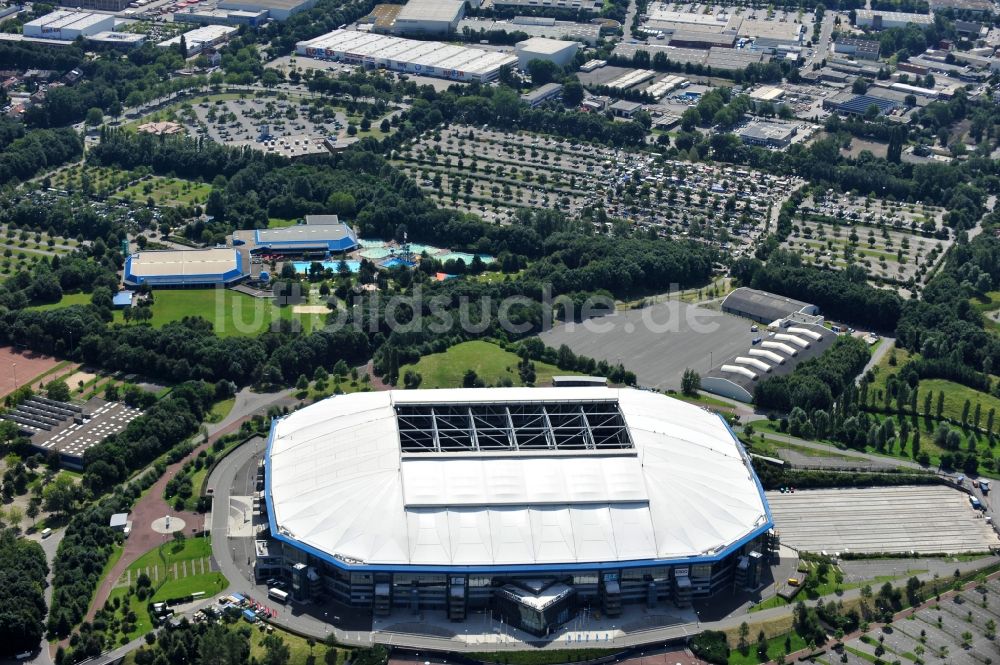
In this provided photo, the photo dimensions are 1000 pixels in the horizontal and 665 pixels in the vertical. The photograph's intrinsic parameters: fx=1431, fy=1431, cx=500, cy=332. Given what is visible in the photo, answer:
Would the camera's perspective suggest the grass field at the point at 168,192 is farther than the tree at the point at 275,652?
Yes

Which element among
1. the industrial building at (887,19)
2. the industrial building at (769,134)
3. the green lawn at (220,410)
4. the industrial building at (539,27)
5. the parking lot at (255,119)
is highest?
the industrial building at (887,19)

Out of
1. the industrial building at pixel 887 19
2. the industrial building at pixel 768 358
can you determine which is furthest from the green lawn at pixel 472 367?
the industrial building at pixel 887 19

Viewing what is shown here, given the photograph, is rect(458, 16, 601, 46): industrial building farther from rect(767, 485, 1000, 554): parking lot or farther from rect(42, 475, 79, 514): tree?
rect(42, 475, 79, 514): tree

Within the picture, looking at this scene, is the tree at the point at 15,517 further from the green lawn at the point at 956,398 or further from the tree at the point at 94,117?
the tree at the point at 94,117

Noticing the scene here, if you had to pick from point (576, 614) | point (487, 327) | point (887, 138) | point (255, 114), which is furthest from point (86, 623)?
point (887, 138)

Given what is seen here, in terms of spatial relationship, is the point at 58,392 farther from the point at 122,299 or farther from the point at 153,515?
the point at 153,515

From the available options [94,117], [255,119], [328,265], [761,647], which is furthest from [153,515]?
[94,117]

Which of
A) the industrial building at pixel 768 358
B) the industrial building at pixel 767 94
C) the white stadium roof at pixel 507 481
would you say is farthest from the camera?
the industrial building at pixel 767 94

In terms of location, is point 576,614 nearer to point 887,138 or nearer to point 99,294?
point 99,294
